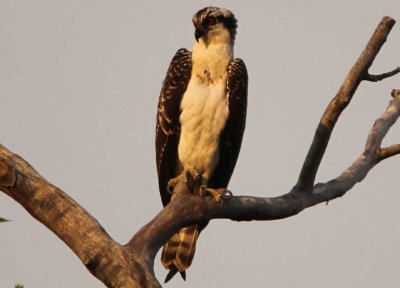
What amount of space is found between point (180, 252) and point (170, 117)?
147cm

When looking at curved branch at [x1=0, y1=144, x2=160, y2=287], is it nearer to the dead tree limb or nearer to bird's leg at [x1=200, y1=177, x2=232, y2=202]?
the dead tree limb

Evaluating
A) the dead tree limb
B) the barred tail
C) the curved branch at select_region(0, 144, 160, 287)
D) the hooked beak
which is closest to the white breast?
the hooked beak

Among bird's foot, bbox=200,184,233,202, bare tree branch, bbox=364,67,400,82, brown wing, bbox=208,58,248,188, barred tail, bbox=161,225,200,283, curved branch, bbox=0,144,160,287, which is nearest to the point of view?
curved branch, bbox=0,144,160,287

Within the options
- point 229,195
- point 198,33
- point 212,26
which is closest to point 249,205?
point 229,195

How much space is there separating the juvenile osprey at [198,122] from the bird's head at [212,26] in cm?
16

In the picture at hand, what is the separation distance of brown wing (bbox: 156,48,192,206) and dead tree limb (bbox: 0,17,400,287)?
4.65ft

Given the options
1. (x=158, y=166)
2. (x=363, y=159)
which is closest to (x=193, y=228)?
(x=158, y=166)

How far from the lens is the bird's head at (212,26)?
7.26 m

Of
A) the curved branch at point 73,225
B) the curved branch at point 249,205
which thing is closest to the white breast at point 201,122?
the curved branch at point 249,205

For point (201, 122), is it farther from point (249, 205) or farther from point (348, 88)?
point (348, 88)

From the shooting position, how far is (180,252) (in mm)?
6730

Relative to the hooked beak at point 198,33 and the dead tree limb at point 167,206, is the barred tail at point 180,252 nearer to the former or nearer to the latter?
the dead tree limb at point 167,206

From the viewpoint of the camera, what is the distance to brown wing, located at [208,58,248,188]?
6.73 meters

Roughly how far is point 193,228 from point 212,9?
2619 millimetres
